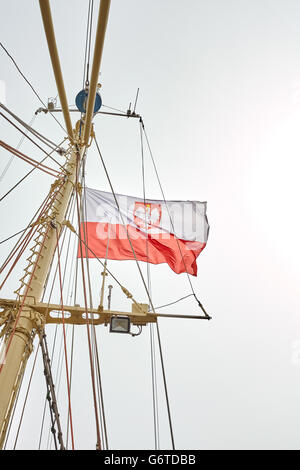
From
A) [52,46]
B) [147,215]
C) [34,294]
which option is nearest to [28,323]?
[34,294]

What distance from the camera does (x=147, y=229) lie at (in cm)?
870

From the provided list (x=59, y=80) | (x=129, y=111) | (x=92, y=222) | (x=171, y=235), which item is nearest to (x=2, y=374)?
(x=59, y=80)

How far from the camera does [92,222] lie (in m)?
8.32

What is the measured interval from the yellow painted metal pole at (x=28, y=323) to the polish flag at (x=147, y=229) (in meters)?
1.57

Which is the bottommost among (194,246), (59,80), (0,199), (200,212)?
(59,80)

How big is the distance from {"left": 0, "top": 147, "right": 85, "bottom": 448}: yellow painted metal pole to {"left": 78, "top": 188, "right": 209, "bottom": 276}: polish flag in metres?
1.57

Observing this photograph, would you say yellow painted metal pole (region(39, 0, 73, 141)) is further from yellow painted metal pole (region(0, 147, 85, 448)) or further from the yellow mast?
yellow painted metal pole (region(0, 147, 85, 448))

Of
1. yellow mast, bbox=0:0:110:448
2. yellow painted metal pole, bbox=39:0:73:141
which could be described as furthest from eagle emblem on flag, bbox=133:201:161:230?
yellow painted metal pole, bbox=39:0:73:141

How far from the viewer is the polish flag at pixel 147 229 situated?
799 cm

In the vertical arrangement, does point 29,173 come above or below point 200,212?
below

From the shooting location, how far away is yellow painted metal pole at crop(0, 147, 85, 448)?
3602 mm

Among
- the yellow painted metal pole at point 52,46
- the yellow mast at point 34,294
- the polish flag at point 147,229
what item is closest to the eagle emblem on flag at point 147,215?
the polish flag at point 147,229
